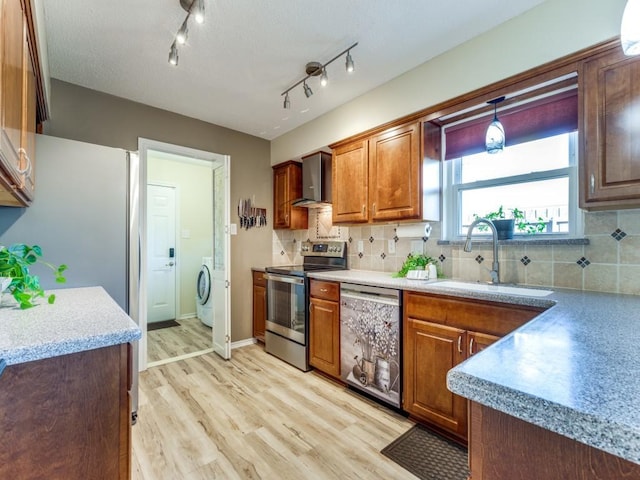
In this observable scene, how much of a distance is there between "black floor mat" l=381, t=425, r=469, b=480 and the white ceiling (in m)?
2.54

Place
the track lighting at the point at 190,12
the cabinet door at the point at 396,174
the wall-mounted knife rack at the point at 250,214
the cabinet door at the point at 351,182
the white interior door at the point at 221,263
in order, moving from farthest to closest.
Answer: the wall-mounted knife rack at the point at 250,214
the white interior door at the point at 221,263
the cabinet door at the point at 351,182
the cabinet door at the point at 396,174
the track lighting at the point at 190,12

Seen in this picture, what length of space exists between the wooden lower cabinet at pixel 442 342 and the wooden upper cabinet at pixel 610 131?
27.0 inches

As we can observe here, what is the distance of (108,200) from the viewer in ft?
6.47

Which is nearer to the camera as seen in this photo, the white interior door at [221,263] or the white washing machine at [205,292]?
the white interior door at [221,263]

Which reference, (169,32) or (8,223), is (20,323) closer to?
(8,223)

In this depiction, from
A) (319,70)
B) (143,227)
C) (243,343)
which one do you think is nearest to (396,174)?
(319,70)

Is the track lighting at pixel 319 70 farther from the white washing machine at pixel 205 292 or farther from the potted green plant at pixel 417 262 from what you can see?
the white washing machine at pixel 205 292

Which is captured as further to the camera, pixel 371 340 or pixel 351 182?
pixel 351 182

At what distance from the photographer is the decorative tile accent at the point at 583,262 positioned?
1.79 m

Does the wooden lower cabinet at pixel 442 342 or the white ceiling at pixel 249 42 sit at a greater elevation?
the white ceiling at pixel 249 42

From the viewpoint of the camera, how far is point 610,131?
1457mm

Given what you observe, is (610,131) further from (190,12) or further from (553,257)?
(190,12)

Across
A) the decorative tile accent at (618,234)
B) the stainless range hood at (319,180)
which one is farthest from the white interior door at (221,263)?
the decorative tile accent at (618,234)

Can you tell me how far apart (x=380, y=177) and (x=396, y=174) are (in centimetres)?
16
